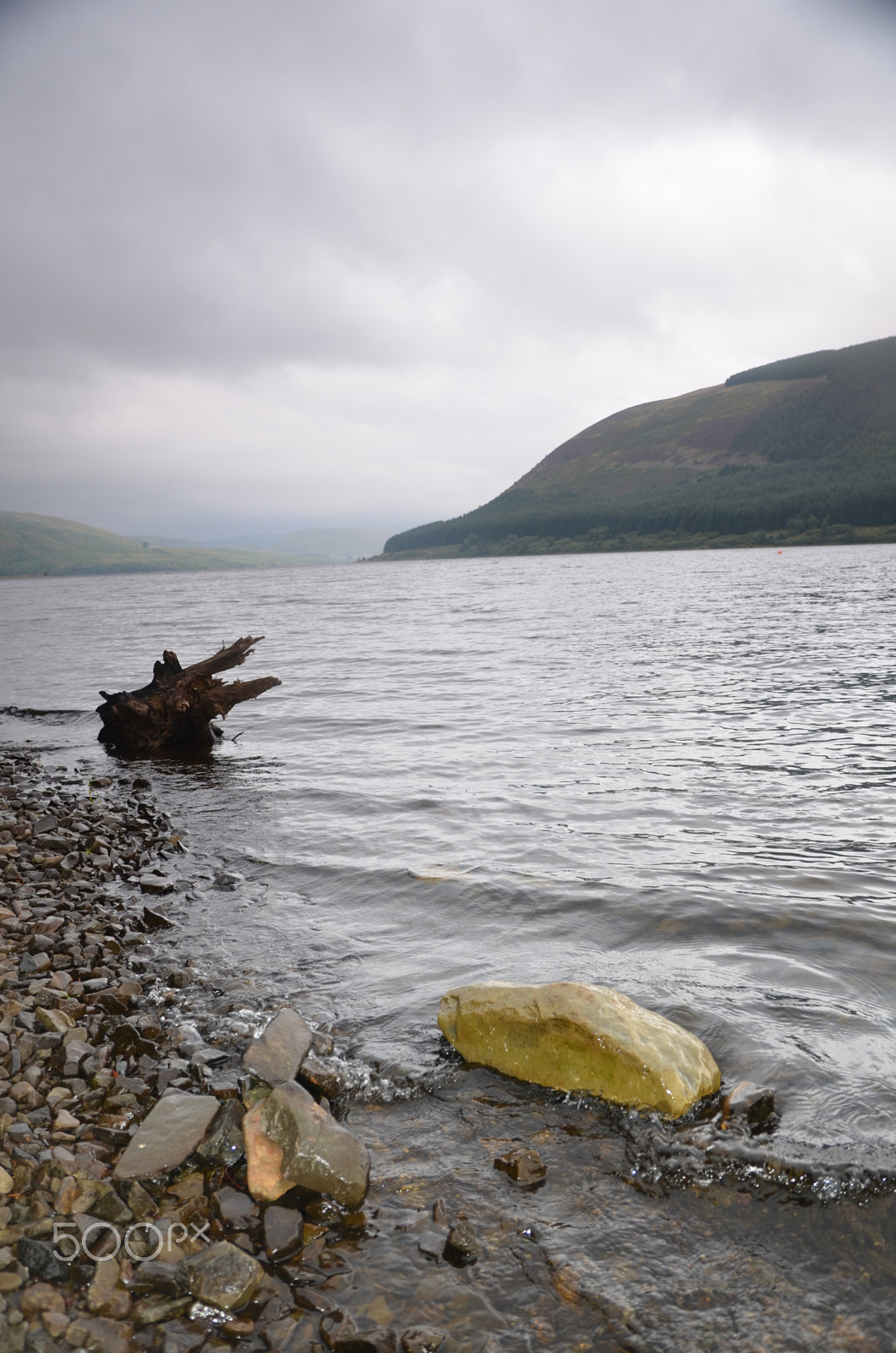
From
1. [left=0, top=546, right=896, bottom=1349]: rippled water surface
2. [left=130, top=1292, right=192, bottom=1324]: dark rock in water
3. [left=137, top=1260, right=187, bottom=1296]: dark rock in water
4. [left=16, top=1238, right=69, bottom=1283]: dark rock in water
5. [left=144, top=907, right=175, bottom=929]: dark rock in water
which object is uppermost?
[left=16, top=1238, right=69, bottom=1283]: dark rock in water

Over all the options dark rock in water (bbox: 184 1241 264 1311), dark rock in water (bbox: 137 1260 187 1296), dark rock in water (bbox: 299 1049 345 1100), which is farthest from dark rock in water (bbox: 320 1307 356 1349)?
dark rock in water (bbox: 299 1049 345 1100)

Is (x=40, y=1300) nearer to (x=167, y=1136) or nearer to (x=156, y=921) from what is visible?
(x=167, y=1136)

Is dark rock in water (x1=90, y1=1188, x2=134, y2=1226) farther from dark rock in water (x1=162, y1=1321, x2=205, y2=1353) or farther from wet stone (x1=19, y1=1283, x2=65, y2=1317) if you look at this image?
dark rock in water (x1=162, y1=1321, x2=205, y2=1353)

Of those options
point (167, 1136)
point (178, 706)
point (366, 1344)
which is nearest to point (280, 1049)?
point (167, 1136)

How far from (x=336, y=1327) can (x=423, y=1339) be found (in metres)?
0.35

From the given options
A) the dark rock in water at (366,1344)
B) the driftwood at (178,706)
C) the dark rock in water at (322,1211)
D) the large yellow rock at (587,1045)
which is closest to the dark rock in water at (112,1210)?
the dark rock in water at (322,1211)

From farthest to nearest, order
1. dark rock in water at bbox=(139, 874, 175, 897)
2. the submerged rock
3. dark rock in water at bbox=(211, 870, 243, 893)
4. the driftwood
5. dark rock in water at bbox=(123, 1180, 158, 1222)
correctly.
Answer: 1. the driftwood
2. dark rock in water at bbox=(211, 870, 243, 893)
3. dark rock in water at bbox=(139, 874, 175, 897)
4. the submerged rock
5. dark rock in water at bbox=(123, 1180, 158, 1222)

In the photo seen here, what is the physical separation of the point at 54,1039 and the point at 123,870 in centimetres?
405

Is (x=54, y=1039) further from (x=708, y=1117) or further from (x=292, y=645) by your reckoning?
(x=292, y=645)

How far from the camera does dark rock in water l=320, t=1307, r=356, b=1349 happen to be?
312 cm

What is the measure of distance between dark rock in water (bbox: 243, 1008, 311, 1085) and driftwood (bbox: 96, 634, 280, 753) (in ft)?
37.7

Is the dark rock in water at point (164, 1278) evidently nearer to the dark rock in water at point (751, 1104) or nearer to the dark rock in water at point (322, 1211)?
the dark rock in water at point (322, 1211)

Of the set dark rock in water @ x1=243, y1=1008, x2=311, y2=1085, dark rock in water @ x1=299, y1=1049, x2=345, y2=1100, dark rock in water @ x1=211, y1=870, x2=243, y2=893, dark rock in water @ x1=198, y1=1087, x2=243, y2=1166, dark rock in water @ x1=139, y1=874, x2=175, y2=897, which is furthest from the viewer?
dark rock in water @ x1=211, y1=870, x2=243, y2=893

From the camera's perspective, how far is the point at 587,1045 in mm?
4809
